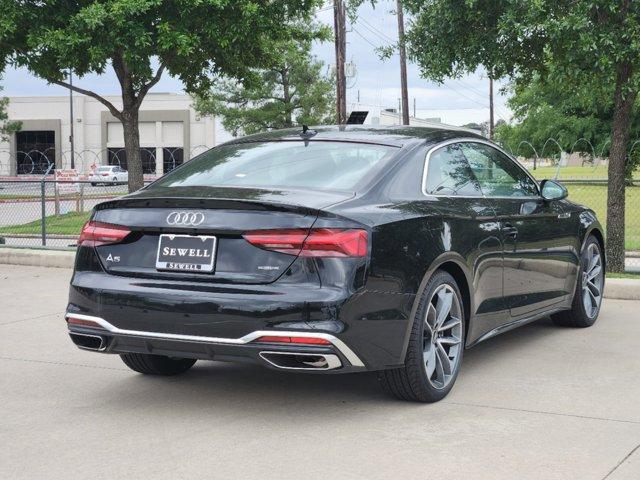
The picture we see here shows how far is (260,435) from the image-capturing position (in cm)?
468

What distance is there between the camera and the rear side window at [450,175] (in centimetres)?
567

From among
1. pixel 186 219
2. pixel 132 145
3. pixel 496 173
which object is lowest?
pixel 186 219

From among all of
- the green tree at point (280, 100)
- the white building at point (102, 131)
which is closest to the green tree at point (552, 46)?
the green tree at point (280, 100)

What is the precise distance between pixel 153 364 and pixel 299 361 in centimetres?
156

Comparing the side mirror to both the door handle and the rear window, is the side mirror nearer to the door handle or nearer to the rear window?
the door handle

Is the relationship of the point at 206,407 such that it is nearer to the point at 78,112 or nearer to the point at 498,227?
the point at 498,227

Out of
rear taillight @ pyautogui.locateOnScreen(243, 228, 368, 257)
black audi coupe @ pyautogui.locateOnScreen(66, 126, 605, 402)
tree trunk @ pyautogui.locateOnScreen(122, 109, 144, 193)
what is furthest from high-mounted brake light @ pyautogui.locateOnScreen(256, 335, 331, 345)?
tree trunk @ pyautogui.locateOnScreen(122, 109, 144, 193)

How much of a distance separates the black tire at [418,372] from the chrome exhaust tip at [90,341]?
1.52 m

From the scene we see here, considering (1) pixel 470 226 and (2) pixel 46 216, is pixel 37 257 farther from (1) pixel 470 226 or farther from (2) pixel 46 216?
(1) pixel 470 226

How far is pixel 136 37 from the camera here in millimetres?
17266

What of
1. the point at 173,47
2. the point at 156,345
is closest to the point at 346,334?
the point at 156,345

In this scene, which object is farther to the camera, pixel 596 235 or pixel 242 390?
pixel 596 235

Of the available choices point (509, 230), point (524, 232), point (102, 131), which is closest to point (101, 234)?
point (509, 230)

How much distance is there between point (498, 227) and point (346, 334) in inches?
75.0
